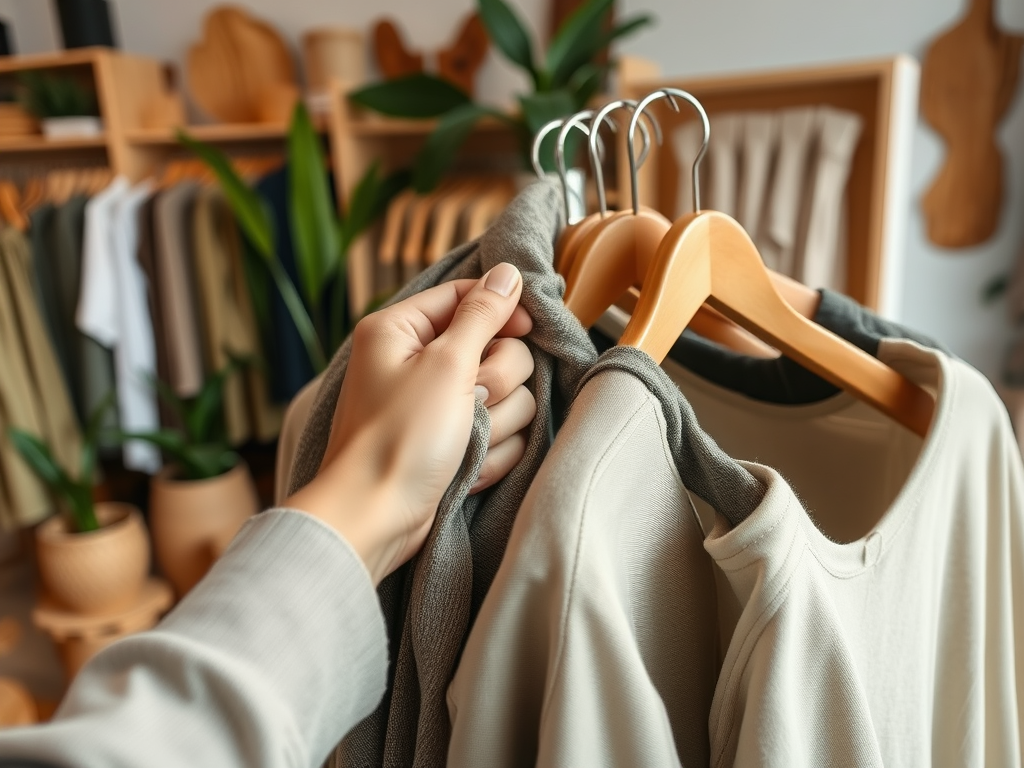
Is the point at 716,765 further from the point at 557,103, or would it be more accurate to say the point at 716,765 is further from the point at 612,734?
the point at 557,103

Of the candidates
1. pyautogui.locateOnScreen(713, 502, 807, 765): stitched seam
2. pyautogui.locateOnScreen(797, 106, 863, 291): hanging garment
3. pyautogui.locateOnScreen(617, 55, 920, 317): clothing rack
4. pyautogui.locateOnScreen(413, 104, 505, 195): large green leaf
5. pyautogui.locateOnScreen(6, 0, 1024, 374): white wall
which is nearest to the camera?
pyautogui.locateOnScreen(713, 502, 807, 765): stitched seam

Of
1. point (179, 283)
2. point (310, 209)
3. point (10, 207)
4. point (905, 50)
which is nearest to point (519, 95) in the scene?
point (310, 209)

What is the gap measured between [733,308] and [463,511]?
9.6 inches

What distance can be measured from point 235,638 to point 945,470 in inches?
19.0

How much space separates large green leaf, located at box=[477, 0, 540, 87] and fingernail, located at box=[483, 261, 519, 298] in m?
1.30

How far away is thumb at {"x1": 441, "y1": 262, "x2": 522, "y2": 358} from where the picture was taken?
42 centimetres

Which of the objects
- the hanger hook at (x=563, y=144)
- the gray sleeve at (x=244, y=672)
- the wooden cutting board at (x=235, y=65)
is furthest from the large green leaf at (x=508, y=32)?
the gray sleeve at (x=244, y=672)

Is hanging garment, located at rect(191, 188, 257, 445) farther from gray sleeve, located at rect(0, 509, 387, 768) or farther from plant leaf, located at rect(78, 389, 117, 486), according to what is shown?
gray sleeve, located at rect(0, 509, 387, 768)

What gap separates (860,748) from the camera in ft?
1.38

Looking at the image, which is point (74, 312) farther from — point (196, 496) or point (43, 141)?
point (196, 496)

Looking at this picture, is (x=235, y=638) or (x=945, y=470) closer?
(x=235, y=638)

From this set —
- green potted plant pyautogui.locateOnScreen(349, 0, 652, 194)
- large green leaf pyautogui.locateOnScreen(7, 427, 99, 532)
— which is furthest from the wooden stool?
green potted plant pyautogui.locateOnScreen(349, 0, 652, 194)

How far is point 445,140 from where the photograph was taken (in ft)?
5.23

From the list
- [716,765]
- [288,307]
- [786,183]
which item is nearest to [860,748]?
[716,765]
